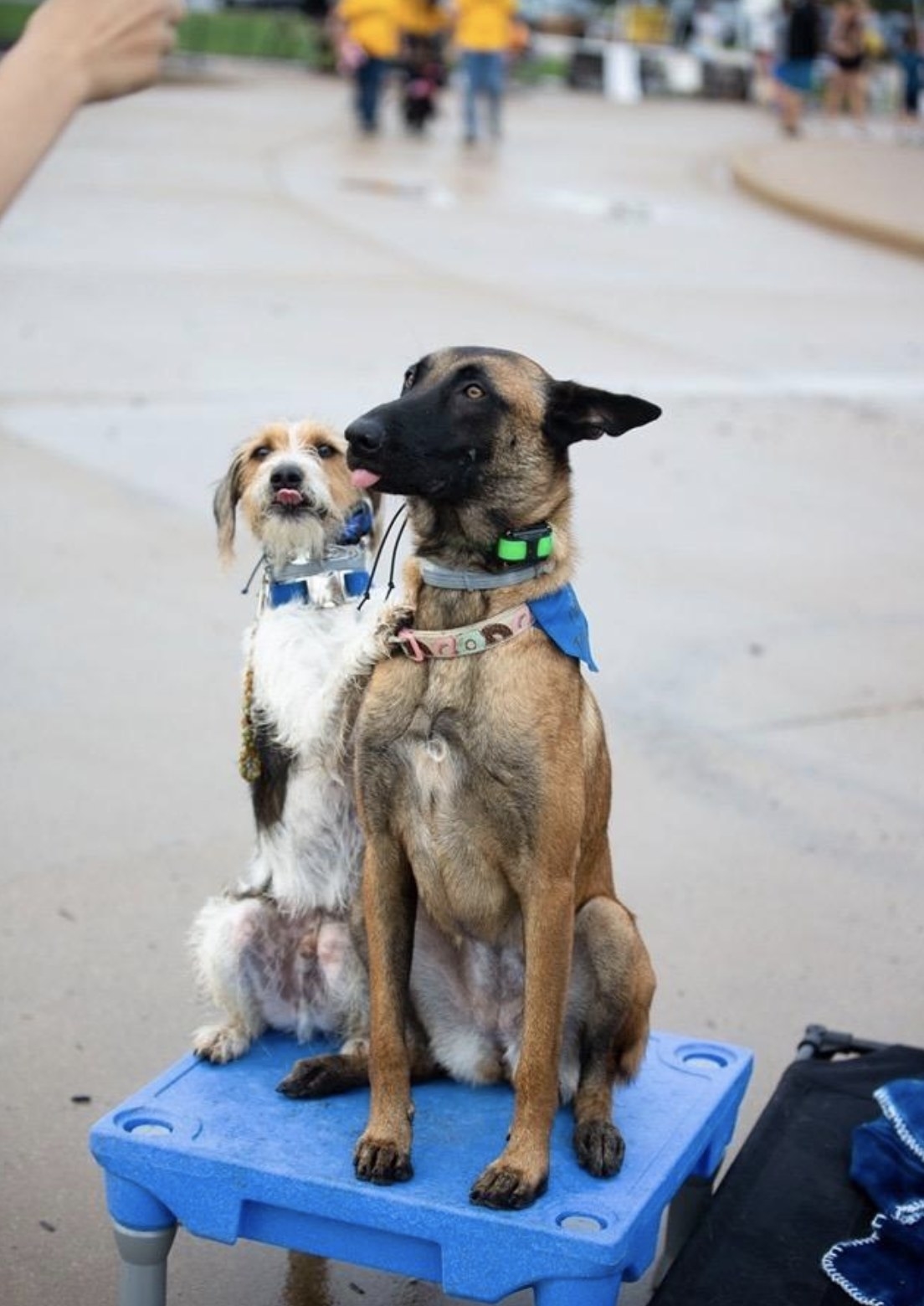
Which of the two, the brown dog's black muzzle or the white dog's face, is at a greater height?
the brown dog's black muzzle

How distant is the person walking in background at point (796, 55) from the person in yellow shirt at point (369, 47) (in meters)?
7.60

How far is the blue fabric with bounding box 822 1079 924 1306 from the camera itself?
3.20 meters

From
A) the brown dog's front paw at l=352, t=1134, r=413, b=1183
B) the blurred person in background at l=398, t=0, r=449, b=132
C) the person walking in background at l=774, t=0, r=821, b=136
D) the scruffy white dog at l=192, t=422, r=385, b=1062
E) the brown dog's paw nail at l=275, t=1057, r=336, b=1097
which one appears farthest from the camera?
the person walking in background at l=774, t=0, r=821, b=136

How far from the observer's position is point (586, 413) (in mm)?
3158

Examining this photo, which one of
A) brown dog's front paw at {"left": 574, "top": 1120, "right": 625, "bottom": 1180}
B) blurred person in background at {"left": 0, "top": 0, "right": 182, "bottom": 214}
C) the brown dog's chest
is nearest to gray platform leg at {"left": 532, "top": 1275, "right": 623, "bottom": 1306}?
brown dog's front paw at {"left": 574, "top": 1120, "right": 625, "bottom": 1180}

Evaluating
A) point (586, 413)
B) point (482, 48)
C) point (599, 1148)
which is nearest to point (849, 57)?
point (482, 48)

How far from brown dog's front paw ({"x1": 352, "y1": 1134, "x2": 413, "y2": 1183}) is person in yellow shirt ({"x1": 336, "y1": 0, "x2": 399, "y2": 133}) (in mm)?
20598

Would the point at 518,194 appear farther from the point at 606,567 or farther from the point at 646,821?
the point at 646,821

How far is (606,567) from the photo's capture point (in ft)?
26.2

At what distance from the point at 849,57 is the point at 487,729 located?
30393 millimetres

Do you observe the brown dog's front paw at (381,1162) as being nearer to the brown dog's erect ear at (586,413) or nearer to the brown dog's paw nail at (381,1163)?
the brown dog's paw nail at (381,1163)

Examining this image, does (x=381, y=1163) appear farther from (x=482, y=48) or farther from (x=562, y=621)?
(x=482, y=48)

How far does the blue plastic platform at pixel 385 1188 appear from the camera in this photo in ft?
9.66

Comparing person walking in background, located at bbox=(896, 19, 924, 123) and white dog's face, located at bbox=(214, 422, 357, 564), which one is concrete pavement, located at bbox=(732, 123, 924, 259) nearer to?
person walking in background, located at bbox=(896, 19, 924, 123)
